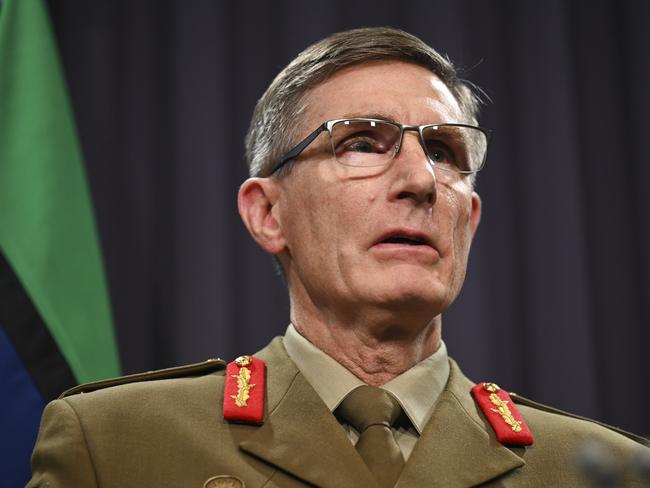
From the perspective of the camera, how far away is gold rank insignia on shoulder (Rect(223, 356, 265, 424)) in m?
1.47

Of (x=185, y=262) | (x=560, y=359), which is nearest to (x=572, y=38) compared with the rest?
(x=560, y=359)

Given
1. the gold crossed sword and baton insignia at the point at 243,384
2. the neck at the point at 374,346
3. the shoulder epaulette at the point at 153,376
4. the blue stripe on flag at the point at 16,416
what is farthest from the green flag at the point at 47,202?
the neck at the point at 374,346

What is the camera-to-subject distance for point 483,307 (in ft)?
8.73

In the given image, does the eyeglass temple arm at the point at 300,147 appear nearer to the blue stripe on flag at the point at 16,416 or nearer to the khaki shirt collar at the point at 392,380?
the khaki shirt collar at the point at 392,380

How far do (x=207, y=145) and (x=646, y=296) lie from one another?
154cm

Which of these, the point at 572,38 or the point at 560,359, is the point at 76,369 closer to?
the point at 560,359

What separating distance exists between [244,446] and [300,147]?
646mm

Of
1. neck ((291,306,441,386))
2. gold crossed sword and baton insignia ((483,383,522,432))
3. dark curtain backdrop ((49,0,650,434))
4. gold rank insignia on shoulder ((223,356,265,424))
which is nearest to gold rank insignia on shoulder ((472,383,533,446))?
gold crossed sword and baton insignia ((483,383,522,432))

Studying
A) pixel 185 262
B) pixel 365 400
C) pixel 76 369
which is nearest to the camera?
pixel 365 400

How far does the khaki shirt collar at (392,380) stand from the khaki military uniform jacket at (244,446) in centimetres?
3

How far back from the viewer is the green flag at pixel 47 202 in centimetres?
211

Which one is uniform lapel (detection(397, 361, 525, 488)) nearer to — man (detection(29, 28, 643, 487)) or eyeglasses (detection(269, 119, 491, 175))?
man (detection(29, 28, 643, 487))

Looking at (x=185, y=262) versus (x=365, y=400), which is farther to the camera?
(x=185, y=262)

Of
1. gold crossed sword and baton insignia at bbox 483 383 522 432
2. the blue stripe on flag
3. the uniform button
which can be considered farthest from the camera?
the blue stripe on flag
